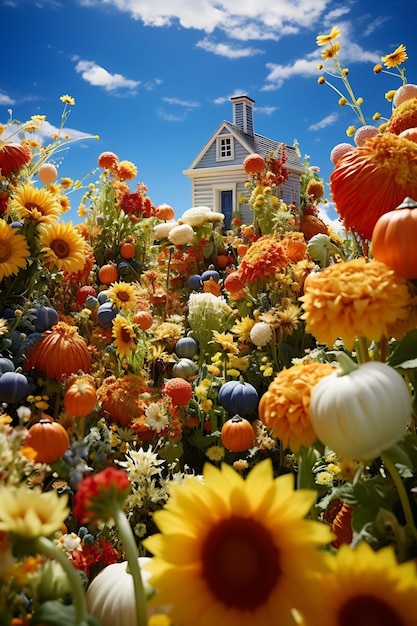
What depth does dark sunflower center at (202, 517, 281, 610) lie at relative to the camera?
64 centimetres

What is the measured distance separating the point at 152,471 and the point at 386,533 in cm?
142

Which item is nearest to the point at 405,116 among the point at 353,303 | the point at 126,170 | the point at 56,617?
the point at 353,303

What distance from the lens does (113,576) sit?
1.39 meters

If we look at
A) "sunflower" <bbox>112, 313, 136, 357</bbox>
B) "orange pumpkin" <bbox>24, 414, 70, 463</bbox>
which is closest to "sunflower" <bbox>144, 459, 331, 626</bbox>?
"orange pumpkin" <bbox>24, 414, 70, 463</bbox>

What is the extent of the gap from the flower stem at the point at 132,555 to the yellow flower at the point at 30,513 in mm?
69

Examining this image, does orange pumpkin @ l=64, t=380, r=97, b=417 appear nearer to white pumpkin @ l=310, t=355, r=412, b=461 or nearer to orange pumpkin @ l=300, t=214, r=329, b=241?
white pumpkin @ l=310, t=355, r=412, b=461

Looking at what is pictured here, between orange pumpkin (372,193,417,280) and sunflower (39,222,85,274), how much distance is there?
1961 mm

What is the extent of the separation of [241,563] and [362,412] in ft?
1.03

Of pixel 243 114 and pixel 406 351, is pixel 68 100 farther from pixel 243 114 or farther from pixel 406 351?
pixel 243 114

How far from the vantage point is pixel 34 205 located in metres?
2.69

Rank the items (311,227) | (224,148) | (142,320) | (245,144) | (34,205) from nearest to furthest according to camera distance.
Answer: (34,205), (142,320), (311,227), (245,144), (224,148)

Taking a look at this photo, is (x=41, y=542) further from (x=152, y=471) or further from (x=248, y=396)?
(x=248, y=396)

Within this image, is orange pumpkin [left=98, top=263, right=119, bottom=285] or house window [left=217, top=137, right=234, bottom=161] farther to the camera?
house window [left=217, top=137, right=234, bottom=161]

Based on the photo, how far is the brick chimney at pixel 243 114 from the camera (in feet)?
39.0
